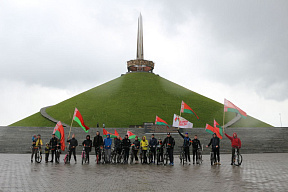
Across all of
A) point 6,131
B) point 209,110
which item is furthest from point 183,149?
point 209,110

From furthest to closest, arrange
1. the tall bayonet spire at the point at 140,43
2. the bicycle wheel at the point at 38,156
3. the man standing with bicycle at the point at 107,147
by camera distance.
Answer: the tall bayonet spire at the point at 140,43 → the man standing with bicycle at the point at 107,147 → the bicycle wheel at the point at 38,156

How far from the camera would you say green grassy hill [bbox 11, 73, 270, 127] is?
166ft

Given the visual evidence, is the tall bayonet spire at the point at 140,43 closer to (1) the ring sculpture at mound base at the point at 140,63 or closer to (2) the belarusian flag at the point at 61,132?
(1) the ring sculpture at mound base at the point at 140,63

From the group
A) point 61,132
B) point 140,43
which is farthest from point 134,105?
point 61,132

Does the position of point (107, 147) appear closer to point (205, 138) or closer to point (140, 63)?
point (205, 138)

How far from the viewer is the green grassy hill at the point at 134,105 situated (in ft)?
166

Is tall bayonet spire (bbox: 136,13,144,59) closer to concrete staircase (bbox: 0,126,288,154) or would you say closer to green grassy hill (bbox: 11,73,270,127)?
green grassy hill (bbox: 11,73,270,127)

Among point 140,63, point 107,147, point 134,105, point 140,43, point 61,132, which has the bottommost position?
point 107,147

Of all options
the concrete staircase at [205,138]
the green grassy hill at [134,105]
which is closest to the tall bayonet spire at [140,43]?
the green grassy hill at [134,105]

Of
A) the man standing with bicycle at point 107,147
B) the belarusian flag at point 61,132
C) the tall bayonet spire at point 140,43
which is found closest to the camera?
the man standing with bicycle at point 107,147

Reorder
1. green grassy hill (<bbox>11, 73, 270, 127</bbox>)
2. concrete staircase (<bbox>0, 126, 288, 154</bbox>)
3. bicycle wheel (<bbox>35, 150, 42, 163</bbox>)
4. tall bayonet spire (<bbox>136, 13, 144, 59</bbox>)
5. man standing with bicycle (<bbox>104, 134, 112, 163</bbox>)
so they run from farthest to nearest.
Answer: tall bayonet spire (<bbox>136, 13, 144, 59</bbox>) < green grassy hill (<bbox>11, 73, 270, 127</bbox>) < concrete staircase (<bbox>0, 126, 288, 154</bbox>) < man standing with bicycle (<bbox>104, 134, 112, 163</bbox>) < bicycle wheel (<bbox>35, 150, 42, 163</bbox>)

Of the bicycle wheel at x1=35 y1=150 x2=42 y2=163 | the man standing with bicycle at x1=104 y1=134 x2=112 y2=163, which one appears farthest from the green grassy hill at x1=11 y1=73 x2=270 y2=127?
the man standing with bicycle at x1=104 y1=134 x2=112 y2=163

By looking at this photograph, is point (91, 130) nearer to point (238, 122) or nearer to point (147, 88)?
point (238, 122)

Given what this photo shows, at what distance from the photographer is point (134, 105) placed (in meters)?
57.2
